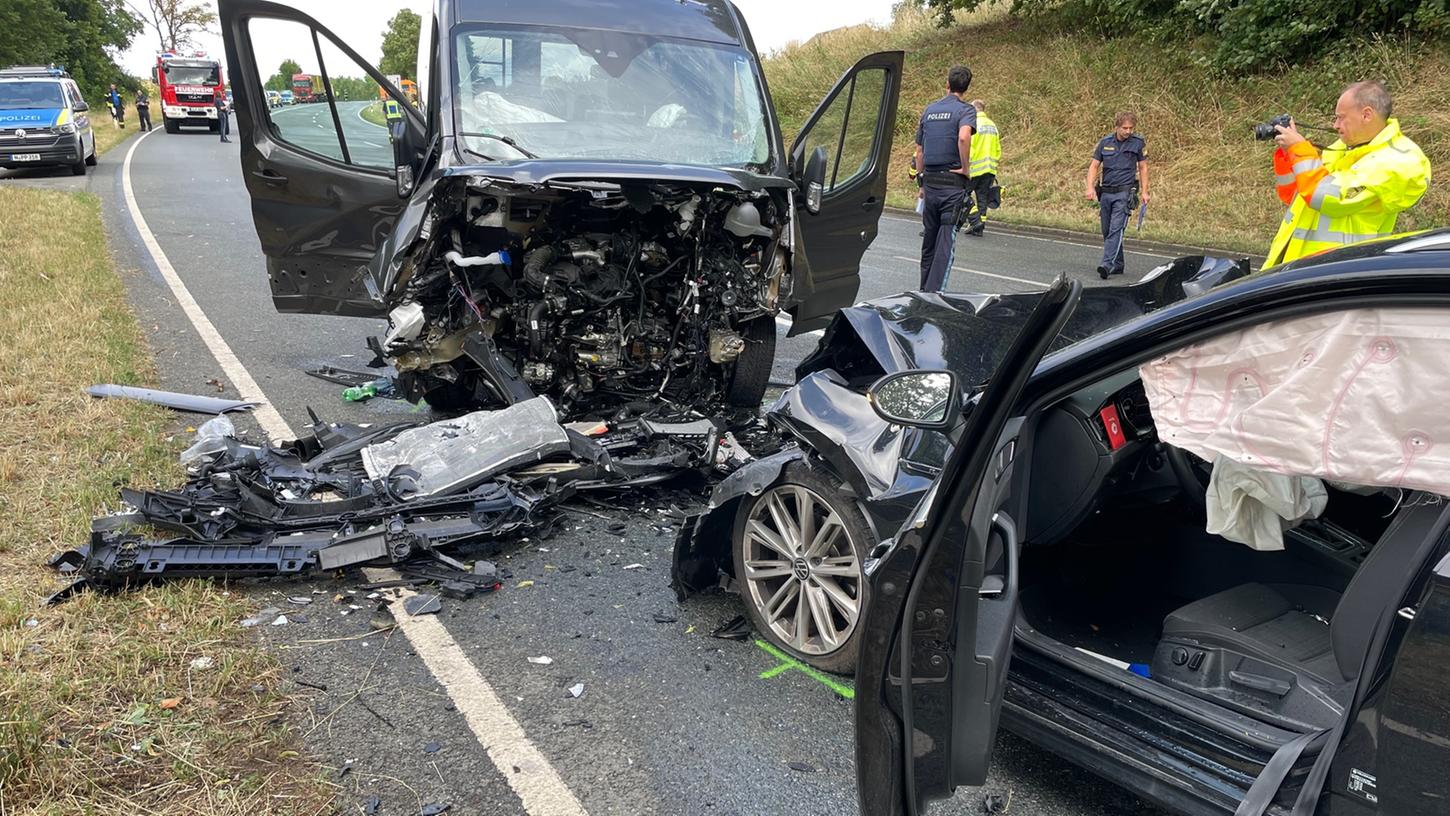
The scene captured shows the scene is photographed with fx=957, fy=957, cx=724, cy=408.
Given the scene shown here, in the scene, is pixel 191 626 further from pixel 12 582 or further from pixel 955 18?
pixel 955 18

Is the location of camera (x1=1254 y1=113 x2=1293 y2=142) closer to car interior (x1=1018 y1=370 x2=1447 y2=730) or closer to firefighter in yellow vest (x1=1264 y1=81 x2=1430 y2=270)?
firefighter in yellow vest (x1=1264 y1=81 x2=1430 y2=270)

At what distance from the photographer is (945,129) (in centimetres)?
847

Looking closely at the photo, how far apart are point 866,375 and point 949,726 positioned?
4.96 ft

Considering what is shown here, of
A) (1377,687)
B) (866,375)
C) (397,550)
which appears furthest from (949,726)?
(397,550)

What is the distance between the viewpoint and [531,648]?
3182 millimetres

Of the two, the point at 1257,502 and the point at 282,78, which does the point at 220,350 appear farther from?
the point at 1257,502

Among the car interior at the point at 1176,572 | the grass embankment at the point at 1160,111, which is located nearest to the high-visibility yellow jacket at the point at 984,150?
the grass embankment at the point at 1160,111

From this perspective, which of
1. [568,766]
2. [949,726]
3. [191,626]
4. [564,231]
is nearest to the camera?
[949,726]

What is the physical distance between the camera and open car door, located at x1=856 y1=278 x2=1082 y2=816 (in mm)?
1852

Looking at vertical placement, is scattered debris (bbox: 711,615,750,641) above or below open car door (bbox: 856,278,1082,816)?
below

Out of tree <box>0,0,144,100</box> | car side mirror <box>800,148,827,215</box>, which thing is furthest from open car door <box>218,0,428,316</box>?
tree <box>0,0,144,100</box>

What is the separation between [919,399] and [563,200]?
2.83m

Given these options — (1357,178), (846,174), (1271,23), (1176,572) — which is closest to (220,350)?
(846,174)

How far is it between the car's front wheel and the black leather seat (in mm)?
869
